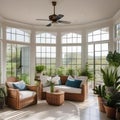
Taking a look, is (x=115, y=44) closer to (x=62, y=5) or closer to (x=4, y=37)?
(x=62, y=5)

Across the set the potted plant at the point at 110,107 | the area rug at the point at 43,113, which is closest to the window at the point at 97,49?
the area rug at the point at 43,113

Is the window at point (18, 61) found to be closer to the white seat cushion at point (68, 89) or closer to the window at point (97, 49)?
the white seat cushion at point (68, 89)

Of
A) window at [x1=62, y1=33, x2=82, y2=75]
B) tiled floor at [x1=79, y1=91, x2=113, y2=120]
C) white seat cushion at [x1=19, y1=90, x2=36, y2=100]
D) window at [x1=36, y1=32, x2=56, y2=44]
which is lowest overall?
tiled floor at [x1=79, y1=91, x2=113, y2=120]

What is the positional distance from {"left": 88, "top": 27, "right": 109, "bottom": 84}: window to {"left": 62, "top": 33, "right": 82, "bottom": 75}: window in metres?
0.54

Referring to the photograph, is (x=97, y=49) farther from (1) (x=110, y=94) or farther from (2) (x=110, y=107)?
(2) (x=110, y=107)

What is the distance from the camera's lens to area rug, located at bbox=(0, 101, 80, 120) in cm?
435

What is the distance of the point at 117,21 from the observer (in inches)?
240

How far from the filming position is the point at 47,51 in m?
8.05

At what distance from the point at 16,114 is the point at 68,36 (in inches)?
180

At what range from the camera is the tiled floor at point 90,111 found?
4.43 m

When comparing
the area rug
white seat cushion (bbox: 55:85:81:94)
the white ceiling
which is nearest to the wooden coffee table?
the area rug

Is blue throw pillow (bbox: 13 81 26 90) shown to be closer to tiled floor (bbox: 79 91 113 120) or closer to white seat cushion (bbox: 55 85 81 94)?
white seat cushion (bbox: 55 85 81 94)

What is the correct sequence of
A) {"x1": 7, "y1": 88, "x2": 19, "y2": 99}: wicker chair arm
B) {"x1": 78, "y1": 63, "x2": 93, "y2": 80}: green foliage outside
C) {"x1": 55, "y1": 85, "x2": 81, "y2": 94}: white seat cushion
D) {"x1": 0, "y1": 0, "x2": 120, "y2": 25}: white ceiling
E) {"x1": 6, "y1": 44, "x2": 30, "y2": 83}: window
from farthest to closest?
{"x1": 78, "y1": 63, "x2": 93, "y2": 80}: green foliage outside < {"x1": 6, "y1": 44, "x2": 30, "y2": 83}: window < {"x1": 55, "y1": 85, "x2": 81, "y2": 94}: white seat cushion < {"x1": 7, "y1": 88, "x2": 19, "y2": 99}: wicker chair arm < {"x1": 0, "y1": 0, "x2": 120, "y2": 25}: white ceiling

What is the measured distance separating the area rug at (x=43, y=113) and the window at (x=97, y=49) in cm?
238
